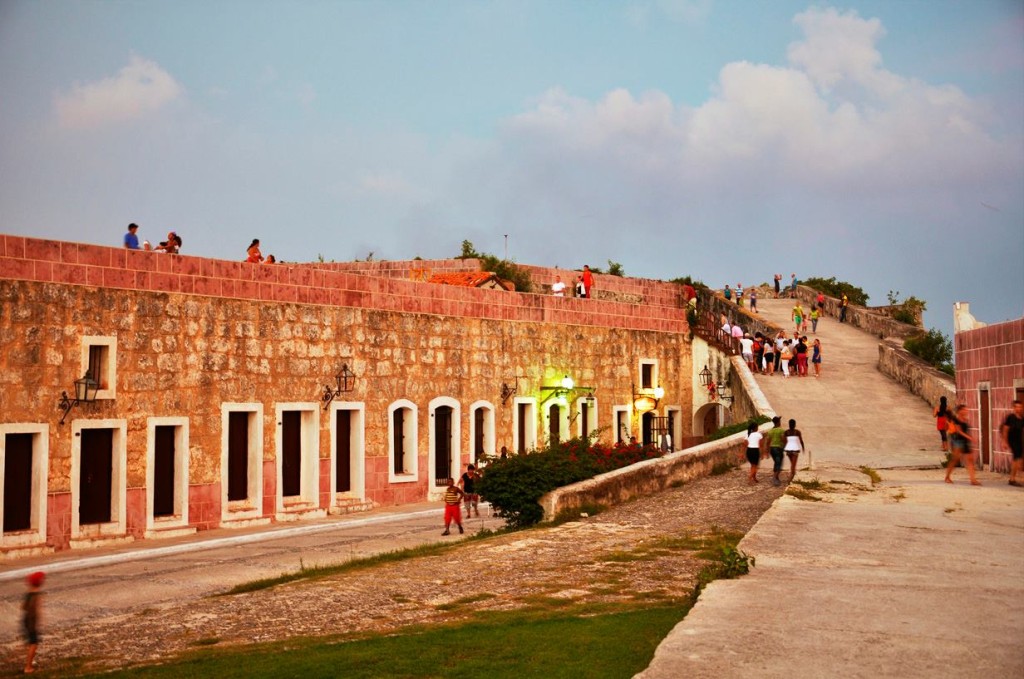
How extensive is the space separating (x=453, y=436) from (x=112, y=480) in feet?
28.6

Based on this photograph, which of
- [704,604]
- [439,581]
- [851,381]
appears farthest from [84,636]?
[851,381]

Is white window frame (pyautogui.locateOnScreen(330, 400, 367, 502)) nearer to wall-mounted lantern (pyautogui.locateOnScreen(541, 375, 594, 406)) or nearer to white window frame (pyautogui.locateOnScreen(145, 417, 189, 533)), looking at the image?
white window frame (pyautogui.locateOnScreen(145, 417, 189, 533))

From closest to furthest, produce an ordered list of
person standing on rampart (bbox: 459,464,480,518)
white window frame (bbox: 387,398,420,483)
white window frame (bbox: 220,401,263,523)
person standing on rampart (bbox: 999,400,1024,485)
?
1. person standing on rampart (bbox: 999,400,1024,485)
2. person standing on rampart (bbox: 459,464,480,518)
3. white window frame (bbox: 220,401,263,523)
4. white window frame (bbox: 387,398,420,483)

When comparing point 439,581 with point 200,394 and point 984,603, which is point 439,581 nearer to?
point 984,603

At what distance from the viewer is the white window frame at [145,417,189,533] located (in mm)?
19016

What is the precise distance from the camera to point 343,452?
909 inches

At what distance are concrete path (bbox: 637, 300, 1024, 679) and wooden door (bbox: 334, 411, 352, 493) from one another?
8.53 meters

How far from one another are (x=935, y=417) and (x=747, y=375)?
5.15 metres

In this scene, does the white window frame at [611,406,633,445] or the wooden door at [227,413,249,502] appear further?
the white window frame at [611,406,633,445]

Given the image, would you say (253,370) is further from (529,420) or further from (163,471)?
(529,420)

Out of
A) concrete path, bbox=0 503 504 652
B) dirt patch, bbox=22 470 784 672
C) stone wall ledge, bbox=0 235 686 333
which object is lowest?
concrete path, bbox=0 503 504 652

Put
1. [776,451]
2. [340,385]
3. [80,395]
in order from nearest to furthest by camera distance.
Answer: [80,395], [776,451], [340,385]

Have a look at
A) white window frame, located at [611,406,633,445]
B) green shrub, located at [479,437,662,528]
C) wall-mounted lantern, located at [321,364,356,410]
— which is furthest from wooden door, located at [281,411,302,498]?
white window frame, located at [611,406,633,445]

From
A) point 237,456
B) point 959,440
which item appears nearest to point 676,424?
point 959,440
